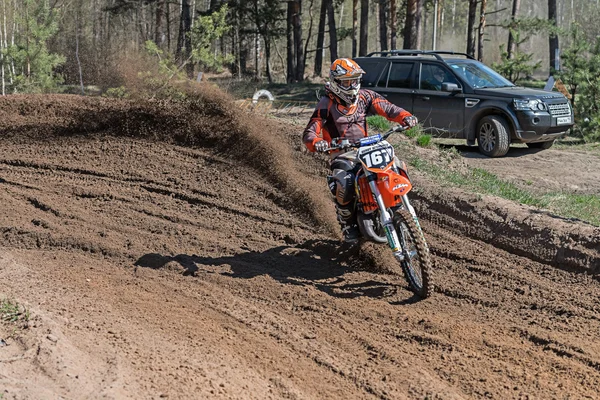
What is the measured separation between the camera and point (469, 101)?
13.5m

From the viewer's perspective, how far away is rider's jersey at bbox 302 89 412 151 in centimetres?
704

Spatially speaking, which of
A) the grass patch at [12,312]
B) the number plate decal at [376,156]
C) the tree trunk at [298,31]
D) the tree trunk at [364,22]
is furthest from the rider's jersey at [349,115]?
the tree trunk at [364,22]

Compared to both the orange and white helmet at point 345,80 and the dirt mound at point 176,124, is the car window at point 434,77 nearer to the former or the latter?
the dirt mound at point 176,124

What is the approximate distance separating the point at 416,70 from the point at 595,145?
4412 mm

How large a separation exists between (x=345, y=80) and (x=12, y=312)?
11.9 ft

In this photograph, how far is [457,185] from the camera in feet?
28.9

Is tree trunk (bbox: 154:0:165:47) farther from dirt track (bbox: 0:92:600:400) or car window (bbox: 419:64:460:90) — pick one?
dirt track (bbox: 0:92:600:400)

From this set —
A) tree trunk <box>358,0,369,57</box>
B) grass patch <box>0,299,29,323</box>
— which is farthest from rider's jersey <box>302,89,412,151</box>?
tree trunk <box>358,0,369,57</box>

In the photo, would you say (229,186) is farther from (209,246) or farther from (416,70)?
(416,70)

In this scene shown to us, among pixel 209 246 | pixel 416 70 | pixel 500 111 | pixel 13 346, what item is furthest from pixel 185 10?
pixel 13 346

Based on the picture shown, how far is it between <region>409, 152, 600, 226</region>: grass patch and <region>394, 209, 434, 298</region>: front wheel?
8.19 feet

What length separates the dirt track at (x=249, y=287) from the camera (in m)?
4.74

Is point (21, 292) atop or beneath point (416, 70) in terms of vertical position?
beneath


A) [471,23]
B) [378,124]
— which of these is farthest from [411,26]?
[378,124]
